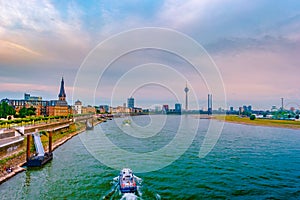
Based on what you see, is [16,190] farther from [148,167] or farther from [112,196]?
[148,167]

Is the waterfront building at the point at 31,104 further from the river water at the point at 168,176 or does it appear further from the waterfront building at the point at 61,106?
the river water at the point at 168,176

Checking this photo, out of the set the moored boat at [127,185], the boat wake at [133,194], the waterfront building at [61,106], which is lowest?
the boat wake at [133,194]

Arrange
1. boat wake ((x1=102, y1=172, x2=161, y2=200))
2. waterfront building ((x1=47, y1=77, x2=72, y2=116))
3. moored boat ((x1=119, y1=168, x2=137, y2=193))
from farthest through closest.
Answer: waterfront building ((x1=47, y1=77, x2=72, y2=116)) < moored boat ((x1=119, y1=168, x2=137, y2=193)) < boat wake ((x1=102, y1=172, x2=161, y2=200))

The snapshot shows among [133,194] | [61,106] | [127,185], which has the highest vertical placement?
[61,106]

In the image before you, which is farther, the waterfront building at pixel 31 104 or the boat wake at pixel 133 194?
the waterfront building at pixel 31 104

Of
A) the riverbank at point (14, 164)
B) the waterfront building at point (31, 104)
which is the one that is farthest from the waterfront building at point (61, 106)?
the riverbank at point (14, 164)

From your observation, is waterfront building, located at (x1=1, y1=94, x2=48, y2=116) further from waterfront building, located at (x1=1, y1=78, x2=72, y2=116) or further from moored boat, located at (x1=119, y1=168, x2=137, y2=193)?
moored boat, located at (x1=119, y1=168, x2=137, y2=193)

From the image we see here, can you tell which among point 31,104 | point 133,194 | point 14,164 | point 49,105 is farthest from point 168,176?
point 31,104

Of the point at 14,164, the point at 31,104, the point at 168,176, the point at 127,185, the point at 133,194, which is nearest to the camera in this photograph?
the point at 133,194

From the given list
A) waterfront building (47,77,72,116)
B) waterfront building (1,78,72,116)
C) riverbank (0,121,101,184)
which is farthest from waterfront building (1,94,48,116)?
riverbank (0,121,101,184)

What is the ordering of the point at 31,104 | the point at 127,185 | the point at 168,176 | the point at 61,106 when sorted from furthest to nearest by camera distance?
the point at 31,104
the point at 61,106
the point at 168,176
the point at 127,185

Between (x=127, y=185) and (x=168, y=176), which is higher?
(x=127, y=185)

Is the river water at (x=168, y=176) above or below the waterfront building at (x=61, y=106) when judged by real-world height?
below

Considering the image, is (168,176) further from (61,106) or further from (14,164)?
(61,106)
